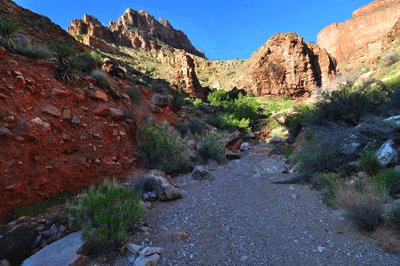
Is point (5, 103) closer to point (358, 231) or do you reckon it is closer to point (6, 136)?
point (6, 136)

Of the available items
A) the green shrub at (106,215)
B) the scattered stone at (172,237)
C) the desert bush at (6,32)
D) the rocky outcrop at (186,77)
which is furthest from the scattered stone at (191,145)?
the rocky outcrop at (186,77)

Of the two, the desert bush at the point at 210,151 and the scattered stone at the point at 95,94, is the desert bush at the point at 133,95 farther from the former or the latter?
the desert bush at the point at 210,151

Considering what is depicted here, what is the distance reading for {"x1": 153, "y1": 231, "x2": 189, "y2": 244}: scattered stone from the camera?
251cm

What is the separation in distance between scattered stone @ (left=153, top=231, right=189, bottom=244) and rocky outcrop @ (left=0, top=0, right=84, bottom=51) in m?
9.37

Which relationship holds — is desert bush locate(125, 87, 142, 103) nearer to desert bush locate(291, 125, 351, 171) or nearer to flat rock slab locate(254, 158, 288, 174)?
flat rock slab locate(254, 158, 288, 174)

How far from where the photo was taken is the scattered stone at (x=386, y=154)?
354cm

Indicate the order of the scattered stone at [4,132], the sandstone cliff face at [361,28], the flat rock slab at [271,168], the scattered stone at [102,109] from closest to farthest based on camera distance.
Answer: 1. the scattered stone at [4,132]
2. the scattered stone at [102,109]
3. the flat rock slab at [271,168]
4. the sandstone cliff face at [361,28]

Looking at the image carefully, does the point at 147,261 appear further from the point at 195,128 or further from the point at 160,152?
the point at 195,128

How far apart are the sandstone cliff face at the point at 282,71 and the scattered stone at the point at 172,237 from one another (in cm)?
3419

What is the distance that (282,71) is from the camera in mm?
35062

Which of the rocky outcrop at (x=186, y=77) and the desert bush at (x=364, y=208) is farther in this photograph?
the rocky outcrop at (x=186, y=77)

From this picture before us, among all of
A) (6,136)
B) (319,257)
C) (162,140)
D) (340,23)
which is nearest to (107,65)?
(162,140)

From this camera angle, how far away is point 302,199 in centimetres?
378

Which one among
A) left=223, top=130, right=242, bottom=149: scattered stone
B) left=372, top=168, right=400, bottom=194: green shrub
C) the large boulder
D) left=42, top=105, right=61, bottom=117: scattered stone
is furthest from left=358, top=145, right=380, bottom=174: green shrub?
left=42, top=105, right=61, bottom=117: scattered stone
